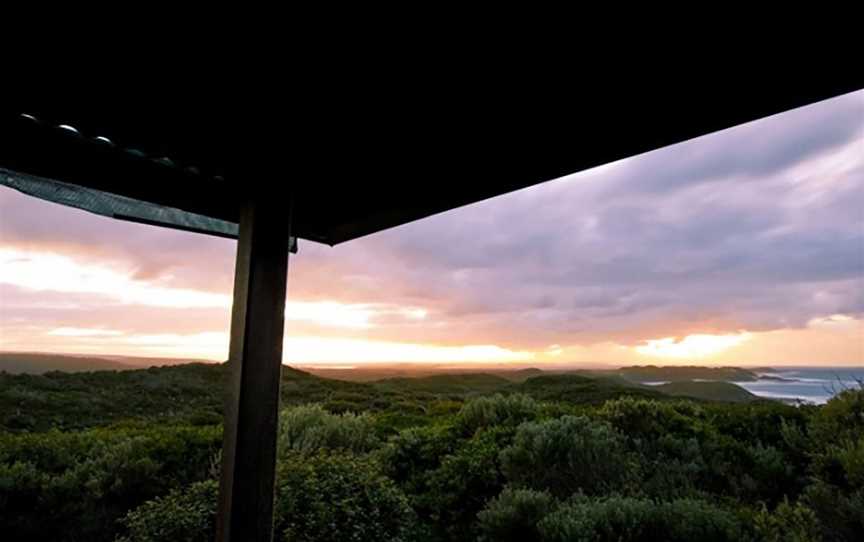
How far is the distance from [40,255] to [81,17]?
510 cm

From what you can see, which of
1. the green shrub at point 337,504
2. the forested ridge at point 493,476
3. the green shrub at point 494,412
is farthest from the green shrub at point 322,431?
the green shrub at point 337,504

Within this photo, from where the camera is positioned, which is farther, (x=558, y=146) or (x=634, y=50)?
(x=558, y=146)

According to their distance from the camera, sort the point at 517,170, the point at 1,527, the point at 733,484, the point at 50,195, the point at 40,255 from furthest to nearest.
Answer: the point at 40,255
the point at 733,484
the point at 1,527
the point at 50,195
the point at 517,170

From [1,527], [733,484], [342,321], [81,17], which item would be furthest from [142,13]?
[342,321]

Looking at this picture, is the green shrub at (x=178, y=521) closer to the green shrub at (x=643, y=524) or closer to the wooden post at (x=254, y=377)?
the wooden post at (x=254, y=377)

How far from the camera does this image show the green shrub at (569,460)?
4.18 m

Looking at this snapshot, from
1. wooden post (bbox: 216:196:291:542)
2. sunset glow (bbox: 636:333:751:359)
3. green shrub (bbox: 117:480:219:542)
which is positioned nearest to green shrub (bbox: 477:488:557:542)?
green shrub (bbox: 117:480:219:542)

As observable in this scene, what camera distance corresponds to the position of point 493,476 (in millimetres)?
4598

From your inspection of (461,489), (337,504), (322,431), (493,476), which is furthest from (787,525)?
(322,431)

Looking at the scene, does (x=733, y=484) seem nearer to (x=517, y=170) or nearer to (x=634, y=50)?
(x=517, y=170)

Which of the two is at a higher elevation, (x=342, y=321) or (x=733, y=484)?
(x=342, y=321)

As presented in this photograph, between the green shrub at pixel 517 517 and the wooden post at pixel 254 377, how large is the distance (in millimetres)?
2431

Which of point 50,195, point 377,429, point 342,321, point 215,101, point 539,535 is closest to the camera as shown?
point 215,101

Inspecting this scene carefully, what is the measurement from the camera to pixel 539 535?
11.3 ft
